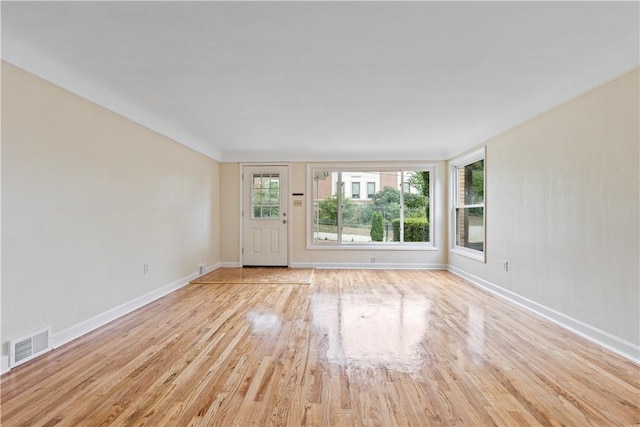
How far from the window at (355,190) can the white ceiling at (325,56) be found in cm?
255

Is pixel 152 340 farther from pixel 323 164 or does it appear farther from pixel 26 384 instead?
pixel 323 164

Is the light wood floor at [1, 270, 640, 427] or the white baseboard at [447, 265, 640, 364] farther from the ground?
the white baseboard at [447, 265, 640, 364]

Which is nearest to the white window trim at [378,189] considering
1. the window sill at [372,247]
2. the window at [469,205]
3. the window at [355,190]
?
the window sill at [372,247]

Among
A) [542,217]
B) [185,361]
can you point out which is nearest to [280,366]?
[185,361]

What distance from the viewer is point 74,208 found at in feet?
9.46

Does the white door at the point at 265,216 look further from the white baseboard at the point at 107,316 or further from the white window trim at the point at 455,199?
the white window trim at the point at 455,199

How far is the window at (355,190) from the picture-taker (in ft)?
21.9

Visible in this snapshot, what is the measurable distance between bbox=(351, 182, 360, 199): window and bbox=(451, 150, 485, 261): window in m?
1.78

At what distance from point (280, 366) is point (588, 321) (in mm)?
2656

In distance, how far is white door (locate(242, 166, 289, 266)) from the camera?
21.9ft

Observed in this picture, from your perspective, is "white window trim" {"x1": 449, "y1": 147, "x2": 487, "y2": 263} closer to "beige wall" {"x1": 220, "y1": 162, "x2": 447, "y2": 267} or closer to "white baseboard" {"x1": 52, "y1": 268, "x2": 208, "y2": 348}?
"beige wall" {"x1": 220, "y1": 162, "x2": 447, "y2": 267}

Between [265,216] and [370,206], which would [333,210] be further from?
[265,216]

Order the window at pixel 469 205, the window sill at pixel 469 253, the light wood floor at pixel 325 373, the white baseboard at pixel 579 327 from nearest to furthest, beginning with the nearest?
the light wood floor at pixel 325 373, the white baseboard at pixel 579 327, the window sill at pixel 469 253, the window at pixel 469 205

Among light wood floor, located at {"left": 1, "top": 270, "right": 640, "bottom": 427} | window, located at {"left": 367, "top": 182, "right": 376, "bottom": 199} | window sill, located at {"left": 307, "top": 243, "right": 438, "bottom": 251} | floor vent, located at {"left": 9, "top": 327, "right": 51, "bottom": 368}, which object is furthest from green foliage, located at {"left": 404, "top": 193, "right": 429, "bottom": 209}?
floor vent, located at {"left": 9, "top": 327, "right": 51, "bottom": 368}
